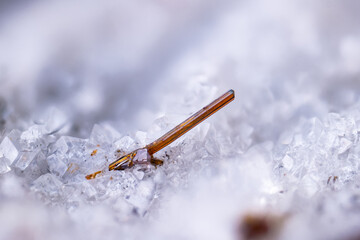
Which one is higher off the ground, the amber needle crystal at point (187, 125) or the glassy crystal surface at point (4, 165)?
the amber needle crystal at point (187, 125)

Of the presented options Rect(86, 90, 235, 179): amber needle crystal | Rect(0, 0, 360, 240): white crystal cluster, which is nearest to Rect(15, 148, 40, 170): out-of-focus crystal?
Rect(0, 0, 360, 240): white crystal cluster

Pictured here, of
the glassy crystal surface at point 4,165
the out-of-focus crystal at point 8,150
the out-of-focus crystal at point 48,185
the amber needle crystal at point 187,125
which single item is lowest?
the out-of-focus crystal at point 48,185

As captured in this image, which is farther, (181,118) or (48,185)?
(181,118)

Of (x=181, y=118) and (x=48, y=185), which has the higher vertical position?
(x=181, y=118)

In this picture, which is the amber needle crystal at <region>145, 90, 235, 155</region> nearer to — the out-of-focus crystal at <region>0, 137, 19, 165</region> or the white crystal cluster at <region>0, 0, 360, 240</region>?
→ the white crystal cluster at <region>0, 0, 360, 240</region>

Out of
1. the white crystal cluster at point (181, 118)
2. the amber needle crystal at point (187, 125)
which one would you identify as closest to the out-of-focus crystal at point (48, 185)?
the white crystal cluster at point (181, 118)

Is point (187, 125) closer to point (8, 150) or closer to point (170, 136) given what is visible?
point (170, 136)

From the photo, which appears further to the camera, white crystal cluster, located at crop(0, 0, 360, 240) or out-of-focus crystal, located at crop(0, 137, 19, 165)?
out-of-focus crystal, located at crop(0, 137, 19, 165)

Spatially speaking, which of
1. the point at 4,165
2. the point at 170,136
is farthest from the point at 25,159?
the point at 170,136

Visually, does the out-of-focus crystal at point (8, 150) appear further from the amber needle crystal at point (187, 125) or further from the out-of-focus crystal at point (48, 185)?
the amber needle crystal at point (187, 125)

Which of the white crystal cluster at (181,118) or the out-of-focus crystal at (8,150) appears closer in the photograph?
the white crystal cluster at (181,118)

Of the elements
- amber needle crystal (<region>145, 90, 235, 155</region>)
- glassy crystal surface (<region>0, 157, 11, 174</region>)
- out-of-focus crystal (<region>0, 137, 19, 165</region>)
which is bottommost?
glassy crystal surface (<region>0, 157, 11, 174</region>)
